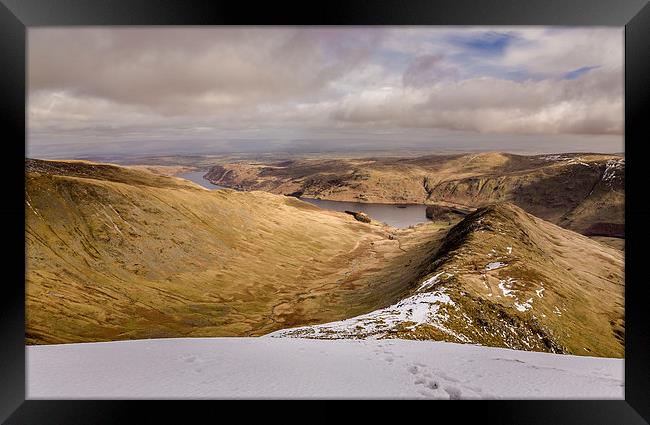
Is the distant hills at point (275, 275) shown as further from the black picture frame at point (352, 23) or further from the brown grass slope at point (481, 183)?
the brown grass slope at point (481, 183)

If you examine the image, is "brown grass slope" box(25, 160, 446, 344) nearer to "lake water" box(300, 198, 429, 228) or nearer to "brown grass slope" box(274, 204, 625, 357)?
"brown grass slope" box(274, 204, 625, 357)

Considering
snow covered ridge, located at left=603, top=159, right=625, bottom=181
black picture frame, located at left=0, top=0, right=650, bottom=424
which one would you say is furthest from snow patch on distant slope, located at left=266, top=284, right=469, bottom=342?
snow covered ridge, located at left=603, top=159, right=625, bottom=181

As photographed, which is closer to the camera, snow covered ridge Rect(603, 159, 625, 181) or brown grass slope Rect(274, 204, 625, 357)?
brown grass slope Rect(274, 204, 625, 357)

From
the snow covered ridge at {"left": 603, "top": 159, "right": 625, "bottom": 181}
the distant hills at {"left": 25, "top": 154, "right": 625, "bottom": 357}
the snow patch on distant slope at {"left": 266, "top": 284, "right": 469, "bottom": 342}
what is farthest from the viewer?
the snow covered ridge at {"left": 603, "top": 159, "right": 625, "bottom": 181}

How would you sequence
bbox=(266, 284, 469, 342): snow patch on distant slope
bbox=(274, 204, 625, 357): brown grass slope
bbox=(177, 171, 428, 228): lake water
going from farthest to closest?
bbox=(177, 171, 428, 228): lake water
bbox=(274, 204, 625, 357): brown grass slope
bbox=(266, 284, 469, 342): snow patch on distant slope

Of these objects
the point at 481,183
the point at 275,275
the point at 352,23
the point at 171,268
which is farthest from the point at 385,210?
the point at 352,23

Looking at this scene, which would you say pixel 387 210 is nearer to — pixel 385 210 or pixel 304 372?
pixel 385 210

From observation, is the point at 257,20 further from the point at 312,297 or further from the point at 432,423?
the point at 312,297

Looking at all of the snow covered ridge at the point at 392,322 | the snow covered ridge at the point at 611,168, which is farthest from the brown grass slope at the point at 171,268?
the snow covered ridge at the point at 611,168
